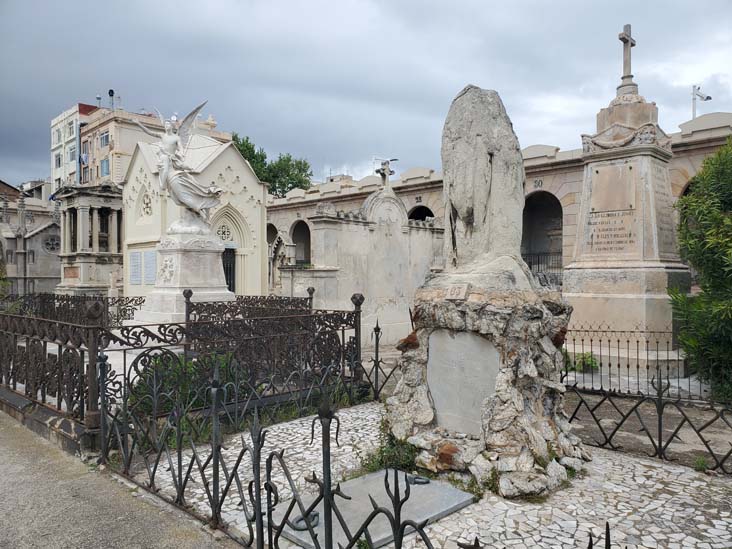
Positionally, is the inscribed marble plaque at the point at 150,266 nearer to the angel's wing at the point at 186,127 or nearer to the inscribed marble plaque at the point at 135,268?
the inscribed marble plaque at the point at 135,268

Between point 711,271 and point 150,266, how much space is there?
16082 millimetres

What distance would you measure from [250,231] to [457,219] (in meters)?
17.0

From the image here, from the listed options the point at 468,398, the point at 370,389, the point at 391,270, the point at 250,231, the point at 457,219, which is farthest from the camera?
the point at 250,231

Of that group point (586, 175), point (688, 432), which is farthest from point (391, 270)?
point (688, 432)

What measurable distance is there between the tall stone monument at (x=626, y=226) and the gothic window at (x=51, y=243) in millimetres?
35372

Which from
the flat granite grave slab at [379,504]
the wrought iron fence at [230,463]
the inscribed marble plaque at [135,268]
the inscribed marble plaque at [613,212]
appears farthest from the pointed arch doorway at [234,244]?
the flat granite grave slab at [379,504]

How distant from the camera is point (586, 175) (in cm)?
1129

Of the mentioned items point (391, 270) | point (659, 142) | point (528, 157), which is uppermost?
point (528, 157)

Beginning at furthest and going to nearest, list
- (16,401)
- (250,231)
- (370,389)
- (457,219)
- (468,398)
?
(250,231) < (370,389) < (16,401) < (457,219) < (468,398)

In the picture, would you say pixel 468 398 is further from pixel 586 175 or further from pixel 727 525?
pixel 586 175

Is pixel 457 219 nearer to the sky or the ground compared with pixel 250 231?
nearer to the ground

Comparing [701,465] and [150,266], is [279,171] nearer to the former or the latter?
→ [150,266]

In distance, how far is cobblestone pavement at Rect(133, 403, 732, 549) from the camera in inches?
141

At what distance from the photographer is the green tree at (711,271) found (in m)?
7.81
